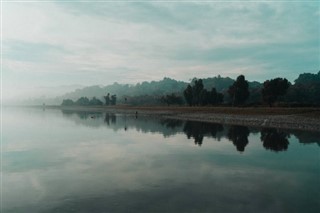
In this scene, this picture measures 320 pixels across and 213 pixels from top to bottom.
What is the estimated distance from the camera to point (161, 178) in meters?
23.9

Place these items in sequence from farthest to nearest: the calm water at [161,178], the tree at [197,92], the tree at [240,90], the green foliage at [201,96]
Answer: the tree at [197,92]
the green foliage at [201,96]
the tree at [240,90]
the calm water at [161,178]

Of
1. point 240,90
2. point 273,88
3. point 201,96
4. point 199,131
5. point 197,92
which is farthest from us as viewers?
point 197,92

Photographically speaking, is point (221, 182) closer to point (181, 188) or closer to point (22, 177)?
point (181, 188)

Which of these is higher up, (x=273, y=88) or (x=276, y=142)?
(x=273, y=88)

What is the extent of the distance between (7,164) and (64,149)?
9390 millimetres

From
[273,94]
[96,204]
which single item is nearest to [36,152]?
[96,204]

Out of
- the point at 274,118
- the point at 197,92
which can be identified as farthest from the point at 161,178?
the point at 197,92

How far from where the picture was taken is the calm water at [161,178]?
18094mm

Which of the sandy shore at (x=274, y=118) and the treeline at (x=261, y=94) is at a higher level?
the treeline at (x=261, y=94)

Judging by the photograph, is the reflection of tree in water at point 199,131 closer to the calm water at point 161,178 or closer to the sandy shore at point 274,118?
the calm water at point 161,178

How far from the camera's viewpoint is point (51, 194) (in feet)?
65.8

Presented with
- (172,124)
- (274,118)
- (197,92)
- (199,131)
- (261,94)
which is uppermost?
(197,92)

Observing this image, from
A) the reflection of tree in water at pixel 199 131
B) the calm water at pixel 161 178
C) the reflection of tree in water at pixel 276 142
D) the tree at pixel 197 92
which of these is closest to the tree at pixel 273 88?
the reflection of tree in water at pixel 199 131

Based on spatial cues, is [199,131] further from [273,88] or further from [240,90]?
[240,90]
